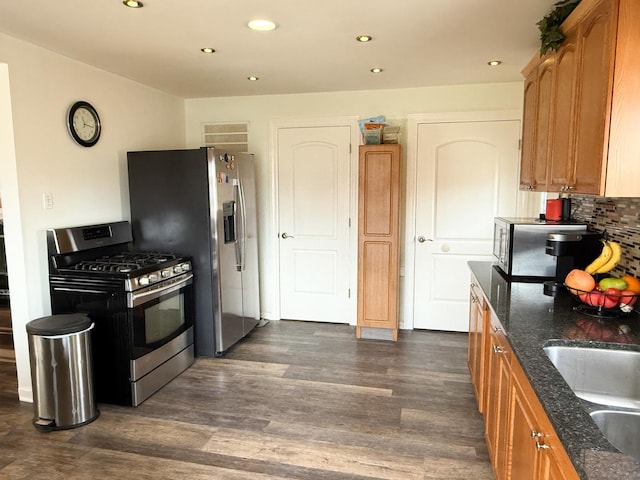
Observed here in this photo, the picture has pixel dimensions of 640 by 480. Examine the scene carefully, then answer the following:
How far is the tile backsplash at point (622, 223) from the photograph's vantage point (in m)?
2.13

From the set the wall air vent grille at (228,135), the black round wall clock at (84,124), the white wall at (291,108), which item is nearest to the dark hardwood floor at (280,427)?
the white wall at (291,108)

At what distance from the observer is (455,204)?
4.23 m

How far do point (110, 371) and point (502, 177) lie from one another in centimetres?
366

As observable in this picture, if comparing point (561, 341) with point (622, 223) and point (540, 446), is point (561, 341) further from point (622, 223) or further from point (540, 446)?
point (622, 223)

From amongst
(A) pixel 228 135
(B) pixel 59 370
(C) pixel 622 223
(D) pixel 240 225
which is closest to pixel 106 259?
(B) pixel 59 370

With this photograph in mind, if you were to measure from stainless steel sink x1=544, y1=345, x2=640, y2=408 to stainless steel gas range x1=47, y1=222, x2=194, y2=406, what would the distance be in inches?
96.5

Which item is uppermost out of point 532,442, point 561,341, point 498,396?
point 561,341

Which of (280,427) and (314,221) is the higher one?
(314,221)

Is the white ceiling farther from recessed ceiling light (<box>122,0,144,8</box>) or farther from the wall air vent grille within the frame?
the wall air vent grille

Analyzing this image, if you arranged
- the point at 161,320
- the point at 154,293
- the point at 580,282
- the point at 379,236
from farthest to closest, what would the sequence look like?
the point at 379,236, the point at 161,320, the point at 154,293, the point at 580,282

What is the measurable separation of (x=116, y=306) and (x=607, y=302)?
2798 millimetres

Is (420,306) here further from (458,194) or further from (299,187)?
(299,187)

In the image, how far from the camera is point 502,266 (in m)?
2.91

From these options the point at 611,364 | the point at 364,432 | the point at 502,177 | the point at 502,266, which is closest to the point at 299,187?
the point at 502,177
